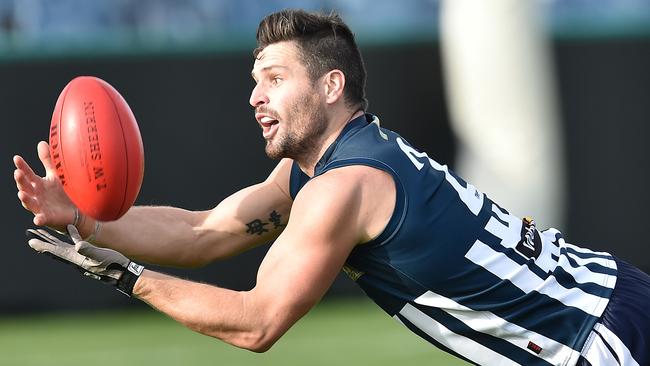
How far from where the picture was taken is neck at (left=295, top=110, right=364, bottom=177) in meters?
4.86

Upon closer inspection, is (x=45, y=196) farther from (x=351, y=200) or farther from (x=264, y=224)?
(x=351, y=200)

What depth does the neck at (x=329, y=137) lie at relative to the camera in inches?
191

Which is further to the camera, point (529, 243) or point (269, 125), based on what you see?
point (269, 125)

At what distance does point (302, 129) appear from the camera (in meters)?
4.84

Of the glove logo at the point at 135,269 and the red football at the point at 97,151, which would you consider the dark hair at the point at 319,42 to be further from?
the glove logo at the point at 135,269

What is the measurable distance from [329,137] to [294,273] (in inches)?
28.8

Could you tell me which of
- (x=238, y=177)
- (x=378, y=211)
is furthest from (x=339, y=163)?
(x=238, y=177)

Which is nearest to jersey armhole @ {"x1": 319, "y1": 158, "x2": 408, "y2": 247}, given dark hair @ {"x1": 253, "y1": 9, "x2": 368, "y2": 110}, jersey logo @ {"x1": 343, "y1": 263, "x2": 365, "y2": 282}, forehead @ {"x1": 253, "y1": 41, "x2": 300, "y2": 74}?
jersey logo @ {"x1": 343, "y1": 263, "x2": 365, "y2": 282}

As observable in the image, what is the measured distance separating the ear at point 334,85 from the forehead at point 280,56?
0.14 meters

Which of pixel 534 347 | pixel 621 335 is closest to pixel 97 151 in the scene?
pixel 534 347

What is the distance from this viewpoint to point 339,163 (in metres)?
4.54

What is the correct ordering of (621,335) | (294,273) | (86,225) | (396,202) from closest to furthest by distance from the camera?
1. (294,273)
2. (396,202)
3. (621,335)
4. (86,225)

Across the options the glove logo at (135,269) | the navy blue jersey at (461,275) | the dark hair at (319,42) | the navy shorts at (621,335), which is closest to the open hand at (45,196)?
the glove logo at (135,269)

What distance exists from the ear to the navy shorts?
50.0 inches
